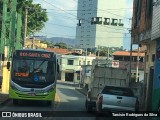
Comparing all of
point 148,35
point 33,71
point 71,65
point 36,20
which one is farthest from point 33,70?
point 71,65

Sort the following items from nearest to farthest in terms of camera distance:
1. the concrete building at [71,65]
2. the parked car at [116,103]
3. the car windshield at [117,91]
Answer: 1. the parked car at [116,103]
2. the car windshield at [117,91]
3. the concrete building at [71,65]

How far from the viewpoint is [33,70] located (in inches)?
1061

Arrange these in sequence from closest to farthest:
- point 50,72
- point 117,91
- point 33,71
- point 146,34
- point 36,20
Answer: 1. point 117,91
2. point 33,71
3. point 50,72
4. point 146,34
5. point 36,20

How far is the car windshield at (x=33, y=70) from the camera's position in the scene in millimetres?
26750

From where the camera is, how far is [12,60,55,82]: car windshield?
26750mm

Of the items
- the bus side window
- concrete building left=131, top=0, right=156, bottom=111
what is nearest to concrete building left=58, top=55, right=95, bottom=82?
concrete building left=131, top=0, right=156, bottom=111

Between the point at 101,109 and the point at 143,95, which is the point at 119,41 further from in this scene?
the point at 101,109

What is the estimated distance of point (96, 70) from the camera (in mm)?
27859

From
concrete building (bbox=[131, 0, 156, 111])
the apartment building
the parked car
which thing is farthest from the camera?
concrete building (bbox=[131, 0, 156, 111])

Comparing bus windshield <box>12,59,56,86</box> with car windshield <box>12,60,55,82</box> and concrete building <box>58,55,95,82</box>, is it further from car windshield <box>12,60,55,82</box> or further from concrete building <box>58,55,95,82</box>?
concrete building <box>58,55,95,82</box>

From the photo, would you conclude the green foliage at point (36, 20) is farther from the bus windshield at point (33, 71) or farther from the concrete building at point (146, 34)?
the bus windshield at point (33, 71)

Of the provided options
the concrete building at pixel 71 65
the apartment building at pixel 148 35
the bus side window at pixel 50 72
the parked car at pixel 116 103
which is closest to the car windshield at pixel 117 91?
the parked car at pixel 116 103

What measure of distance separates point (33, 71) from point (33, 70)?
2.5 inches

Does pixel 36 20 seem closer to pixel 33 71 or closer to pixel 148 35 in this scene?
pixel 148 35
